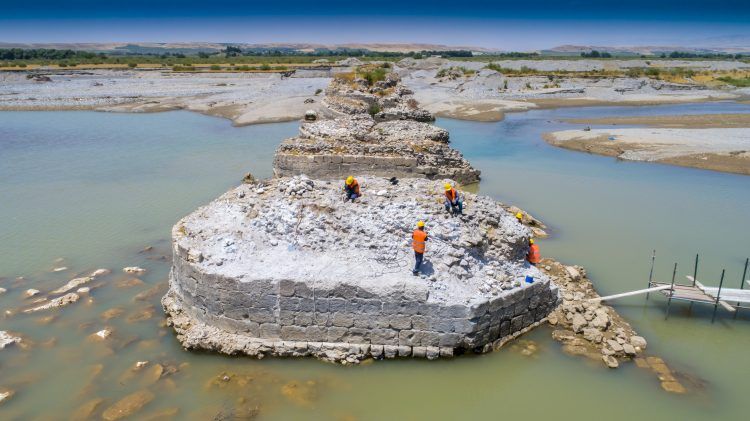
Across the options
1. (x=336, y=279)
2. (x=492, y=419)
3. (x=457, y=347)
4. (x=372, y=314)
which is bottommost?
(x=492, y=419)

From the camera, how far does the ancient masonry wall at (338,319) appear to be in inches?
318

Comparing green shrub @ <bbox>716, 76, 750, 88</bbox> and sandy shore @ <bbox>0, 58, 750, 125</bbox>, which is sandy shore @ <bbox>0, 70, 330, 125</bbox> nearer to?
sandy shore @ <bbox>0, 58, 750, 125</bbox>

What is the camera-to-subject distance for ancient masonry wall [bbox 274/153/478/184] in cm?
1670

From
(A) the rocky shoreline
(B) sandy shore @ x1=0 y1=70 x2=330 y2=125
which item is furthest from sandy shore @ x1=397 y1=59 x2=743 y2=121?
(A) the rocky shoreline

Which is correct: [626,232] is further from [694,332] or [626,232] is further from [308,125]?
[308,125]

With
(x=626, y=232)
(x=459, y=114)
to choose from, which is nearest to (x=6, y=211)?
(x=626, y=232)

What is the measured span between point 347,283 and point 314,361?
1.46m

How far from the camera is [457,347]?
8.27m

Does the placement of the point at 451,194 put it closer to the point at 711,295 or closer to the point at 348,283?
the point at 348,283

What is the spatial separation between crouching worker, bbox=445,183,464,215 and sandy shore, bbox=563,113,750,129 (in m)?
27.4

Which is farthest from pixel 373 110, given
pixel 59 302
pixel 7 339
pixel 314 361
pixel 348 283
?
pixel 7 339

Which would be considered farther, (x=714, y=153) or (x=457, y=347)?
(x=714, y=153)

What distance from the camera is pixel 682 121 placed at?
32656 mm

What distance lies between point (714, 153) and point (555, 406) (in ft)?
66.8
